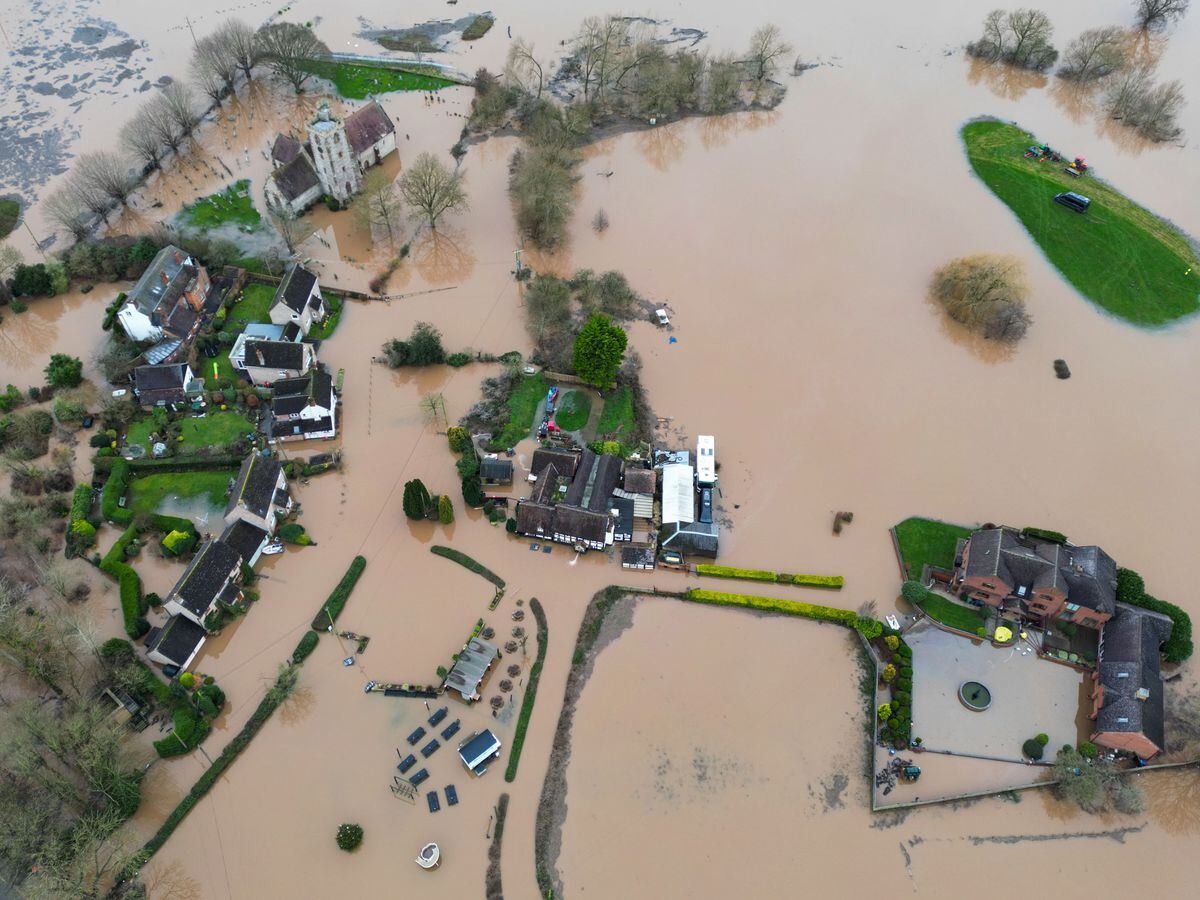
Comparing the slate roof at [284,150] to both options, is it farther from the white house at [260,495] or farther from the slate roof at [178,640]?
the slate roof at [178,640]

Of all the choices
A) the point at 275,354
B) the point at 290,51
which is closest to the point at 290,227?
the point at 275,354

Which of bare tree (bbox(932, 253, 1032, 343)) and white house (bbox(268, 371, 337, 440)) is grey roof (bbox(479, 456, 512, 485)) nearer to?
white house (bbox(268, 371, 337, 440))

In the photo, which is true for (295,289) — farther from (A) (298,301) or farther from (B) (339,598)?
(B) (339,598)

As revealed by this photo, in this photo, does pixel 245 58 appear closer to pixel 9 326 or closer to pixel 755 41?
pixel 9 326

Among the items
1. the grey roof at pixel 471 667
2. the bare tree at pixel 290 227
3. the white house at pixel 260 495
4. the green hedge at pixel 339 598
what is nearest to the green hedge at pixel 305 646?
the green hedge at pixel 339 598

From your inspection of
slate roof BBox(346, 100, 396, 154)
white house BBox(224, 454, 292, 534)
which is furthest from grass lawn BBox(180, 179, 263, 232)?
white house BBox(224, 454, 292, 534)

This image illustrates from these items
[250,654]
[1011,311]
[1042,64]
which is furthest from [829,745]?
[1042,64]
